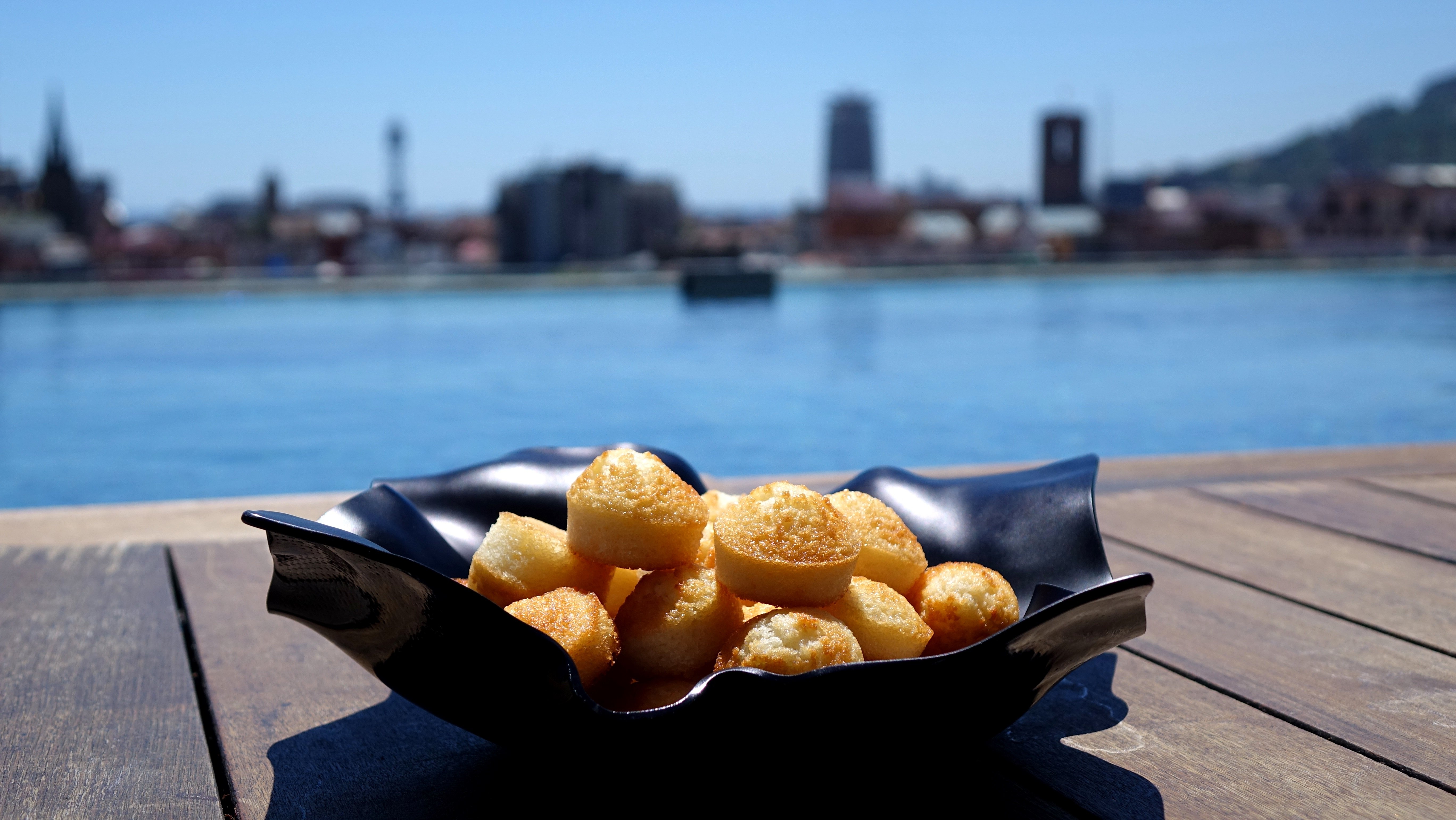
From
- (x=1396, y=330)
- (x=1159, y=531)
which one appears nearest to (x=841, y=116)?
(x=1396, y=330)

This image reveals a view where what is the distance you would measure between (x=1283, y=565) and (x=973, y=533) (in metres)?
0.51

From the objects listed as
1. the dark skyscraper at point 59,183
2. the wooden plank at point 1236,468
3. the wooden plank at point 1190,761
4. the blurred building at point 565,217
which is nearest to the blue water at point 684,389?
the wooden plank at point 1236,468

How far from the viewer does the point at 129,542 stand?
51.2 inches

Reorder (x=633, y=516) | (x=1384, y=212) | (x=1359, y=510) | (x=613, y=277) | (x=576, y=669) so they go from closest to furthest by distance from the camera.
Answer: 1. (x=576, y=669)
2. (x=633, y=516)
3. (x=1359, y=510)
4. (x=613, y=277)
5. (x=1384, y=212)

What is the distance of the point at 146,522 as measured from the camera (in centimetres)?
145

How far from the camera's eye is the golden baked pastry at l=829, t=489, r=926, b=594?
70 centimetres

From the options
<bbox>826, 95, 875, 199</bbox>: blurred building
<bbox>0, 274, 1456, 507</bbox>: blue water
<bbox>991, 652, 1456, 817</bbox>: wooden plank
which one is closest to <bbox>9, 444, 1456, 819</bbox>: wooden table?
<bbox>991, 652, 1456, 817</bbox>: wooden plank

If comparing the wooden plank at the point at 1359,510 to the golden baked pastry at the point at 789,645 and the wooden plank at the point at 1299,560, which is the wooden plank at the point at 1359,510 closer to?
the wooden plank at the point at 1299,560

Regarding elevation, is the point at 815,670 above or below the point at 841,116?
below

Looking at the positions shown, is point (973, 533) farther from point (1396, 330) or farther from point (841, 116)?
point (841, 116)

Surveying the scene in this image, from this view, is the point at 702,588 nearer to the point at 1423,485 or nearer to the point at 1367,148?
the point at 1423,485

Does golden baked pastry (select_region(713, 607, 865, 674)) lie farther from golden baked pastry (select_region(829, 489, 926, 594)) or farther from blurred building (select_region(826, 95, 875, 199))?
blurred building (select_region(826, 95, 875, 199))

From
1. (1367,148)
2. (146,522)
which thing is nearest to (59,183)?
(146,522)

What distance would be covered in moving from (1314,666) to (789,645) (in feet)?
1.70
